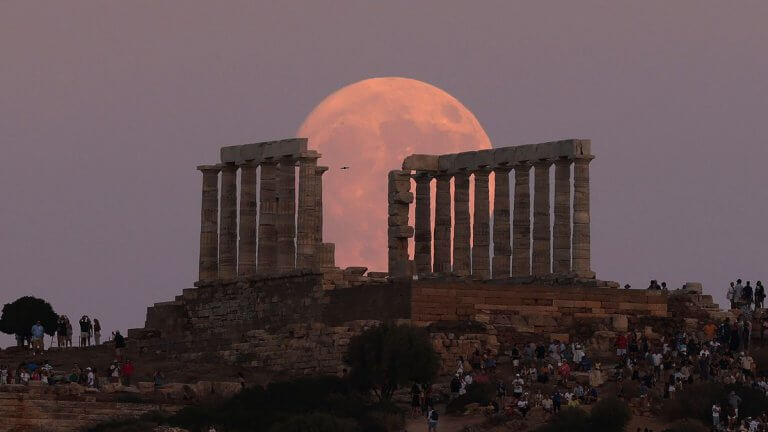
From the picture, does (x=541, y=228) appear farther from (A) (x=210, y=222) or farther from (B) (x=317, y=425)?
(B) (x=317, y=425)

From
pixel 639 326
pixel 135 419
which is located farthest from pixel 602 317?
pixel 135 419

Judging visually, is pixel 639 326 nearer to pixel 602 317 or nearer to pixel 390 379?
pixel 602 317

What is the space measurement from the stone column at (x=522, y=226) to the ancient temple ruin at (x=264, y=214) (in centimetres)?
829

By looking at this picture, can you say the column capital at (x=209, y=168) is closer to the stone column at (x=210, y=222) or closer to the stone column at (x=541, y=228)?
the stone column at (x=210, y=222)

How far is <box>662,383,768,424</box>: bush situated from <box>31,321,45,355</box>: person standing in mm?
27731

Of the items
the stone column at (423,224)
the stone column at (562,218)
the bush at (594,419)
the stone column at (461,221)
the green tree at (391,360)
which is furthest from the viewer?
the stone column at (423,224)

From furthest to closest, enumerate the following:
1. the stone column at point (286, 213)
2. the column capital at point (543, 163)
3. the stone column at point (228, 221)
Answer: the stone column at point (228, 221), the column capital at point (543, 163), the stone column at point (286, 213)

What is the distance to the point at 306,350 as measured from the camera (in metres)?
124

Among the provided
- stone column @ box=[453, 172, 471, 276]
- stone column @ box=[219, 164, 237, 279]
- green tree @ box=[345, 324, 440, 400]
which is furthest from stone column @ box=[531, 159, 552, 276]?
green tree @ box=[345, 324, 440, 400]

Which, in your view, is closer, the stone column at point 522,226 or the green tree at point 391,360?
the green tree at point 391,360

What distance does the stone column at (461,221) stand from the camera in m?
138

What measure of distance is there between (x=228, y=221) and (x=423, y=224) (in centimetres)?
798

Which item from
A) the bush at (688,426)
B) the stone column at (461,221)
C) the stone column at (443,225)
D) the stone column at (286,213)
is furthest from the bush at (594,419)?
the stone column at (443,225)

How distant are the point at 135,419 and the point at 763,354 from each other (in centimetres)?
2004
